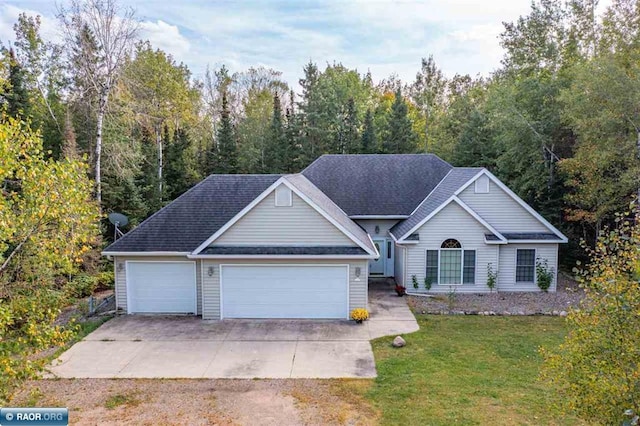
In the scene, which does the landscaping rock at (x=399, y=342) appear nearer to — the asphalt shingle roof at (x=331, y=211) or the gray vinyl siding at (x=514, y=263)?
the asphalt shingle roof at (x=331, y=211)

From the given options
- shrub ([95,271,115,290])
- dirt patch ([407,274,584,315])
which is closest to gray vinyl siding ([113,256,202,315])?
shrub ([95,271,115,290])

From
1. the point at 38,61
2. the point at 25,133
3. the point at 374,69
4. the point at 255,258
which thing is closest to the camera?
the point at 25,133

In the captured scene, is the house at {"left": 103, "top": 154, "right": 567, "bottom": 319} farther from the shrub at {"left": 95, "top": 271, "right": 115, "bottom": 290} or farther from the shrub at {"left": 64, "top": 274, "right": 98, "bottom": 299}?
the shrub at {"left": 95, "top": 271, "right": 115, "bottom": 290}

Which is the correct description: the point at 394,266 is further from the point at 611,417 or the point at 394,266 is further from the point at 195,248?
the point at 611,417

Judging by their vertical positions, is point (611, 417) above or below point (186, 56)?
below

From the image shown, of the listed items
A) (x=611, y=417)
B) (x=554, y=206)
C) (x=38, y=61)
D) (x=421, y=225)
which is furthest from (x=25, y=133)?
(x=38, y=61)

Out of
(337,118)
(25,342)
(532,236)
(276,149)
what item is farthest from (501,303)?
(337,118)

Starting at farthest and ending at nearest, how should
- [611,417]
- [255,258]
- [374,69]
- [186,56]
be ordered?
[374,69] < [186,56] < [255,258] < [611,417]
